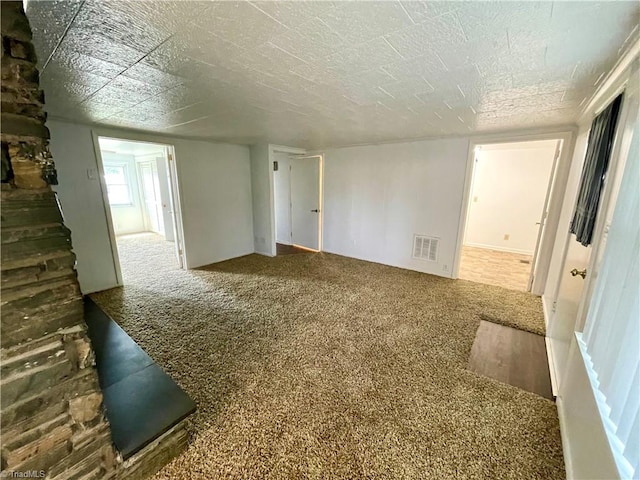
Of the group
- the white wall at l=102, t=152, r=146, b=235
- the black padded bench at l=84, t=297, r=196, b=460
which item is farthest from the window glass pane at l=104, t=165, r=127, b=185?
the black padded bench at l=84, t=297, r=196, b=460

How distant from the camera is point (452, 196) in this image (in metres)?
3.65

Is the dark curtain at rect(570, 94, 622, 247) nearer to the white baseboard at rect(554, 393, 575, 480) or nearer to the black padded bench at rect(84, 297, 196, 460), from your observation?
the white baseboard at rect(554, 393, 575, 480)

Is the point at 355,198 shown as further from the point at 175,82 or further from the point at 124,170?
the point at 124,170

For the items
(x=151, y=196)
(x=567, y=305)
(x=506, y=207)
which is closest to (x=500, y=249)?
(x=506, y=207)

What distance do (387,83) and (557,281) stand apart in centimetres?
242

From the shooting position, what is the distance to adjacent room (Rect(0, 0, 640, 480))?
882 millimetres

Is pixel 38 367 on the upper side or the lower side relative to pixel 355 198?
lower

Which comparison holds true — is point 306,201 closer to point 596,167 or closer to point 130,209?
point 596,167

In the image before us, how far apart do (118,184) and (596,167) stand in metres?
8.65

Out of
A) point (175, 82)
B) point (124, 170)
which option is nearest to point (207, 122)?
point (175, 82)

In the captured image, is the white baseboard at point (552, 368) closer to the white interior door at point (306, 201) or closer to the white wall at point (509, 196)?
the white wall at point (509, 196)

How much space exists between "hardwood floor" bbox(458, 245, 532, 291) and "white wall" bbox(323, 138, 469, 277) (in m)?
0.60

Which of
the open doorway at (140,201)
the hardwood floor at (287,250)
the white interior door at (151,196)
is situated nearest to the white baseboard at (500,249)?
the hardwood floor at (287,250)

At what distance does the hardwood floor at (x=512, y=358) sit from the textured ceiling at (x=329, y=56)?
2066mm
